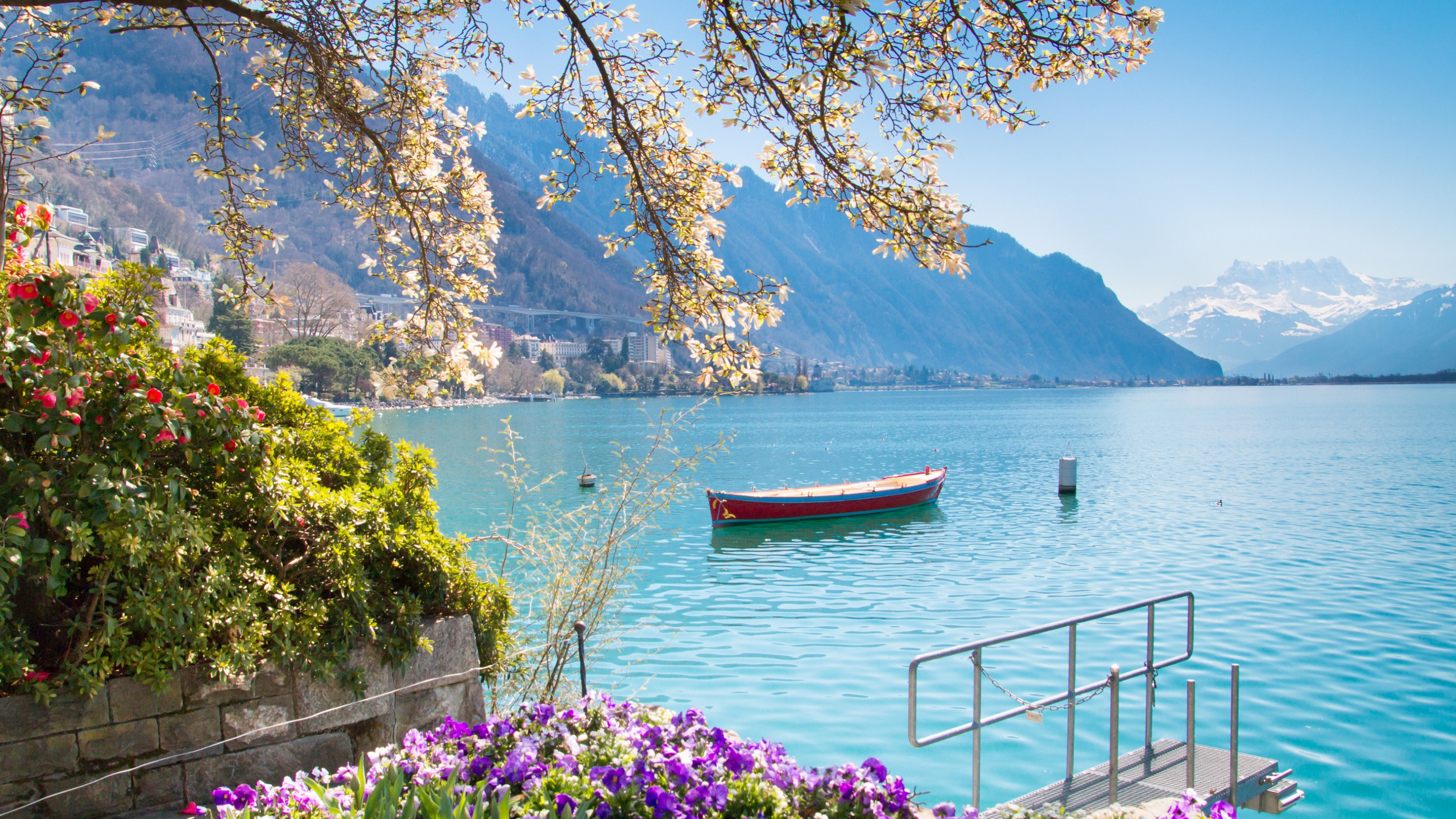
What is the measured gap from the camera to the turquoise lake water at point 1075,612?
29.0ft

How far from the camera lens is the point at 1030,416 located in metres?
90.4

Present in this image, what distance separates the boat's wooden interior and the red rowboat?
0.06 ft

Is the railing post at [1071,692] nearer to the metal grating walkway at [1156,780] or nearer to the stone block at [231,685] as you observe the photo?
the metal grating walkway at [1156,780]

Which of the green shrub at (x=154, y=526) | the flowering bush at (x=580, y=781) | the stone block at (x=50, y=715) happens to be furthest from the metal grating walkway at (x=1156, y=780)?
the stone block at (x=50, y=715)

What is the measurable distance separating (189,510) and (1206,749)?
23.1 feet

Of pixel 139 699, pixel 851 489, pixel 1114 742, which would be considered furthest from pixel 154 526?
pixel 851 489

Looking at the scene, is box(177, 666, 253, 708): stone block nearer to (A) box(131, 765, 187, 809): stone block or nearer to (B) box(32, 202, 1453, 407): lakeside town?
(A) box(131, 765, 187, 809): stone block

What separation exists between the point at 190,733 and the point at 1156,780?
19.2ft

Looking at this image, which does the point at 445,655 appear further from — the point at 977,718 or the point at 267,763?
the point at 977,718

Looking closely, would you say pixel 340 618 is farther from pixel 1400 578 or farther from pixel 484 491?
pixel 484 491

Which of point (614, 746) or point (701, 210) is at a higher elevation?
point (701, 210)

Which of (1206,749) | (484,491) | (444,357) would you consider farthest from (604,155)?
(484,491)

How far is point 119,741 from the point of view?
3131 millimetres

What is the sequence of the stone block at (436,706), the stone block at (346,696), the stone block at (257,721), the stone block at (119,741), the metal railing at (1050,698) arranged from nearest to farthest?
1. the stone block at (119,741)
2. the stone block at (257,721)
3. the stone block at (346,696)
4. the stone block at (436,706)
5. the metal railing at (1050,698)
